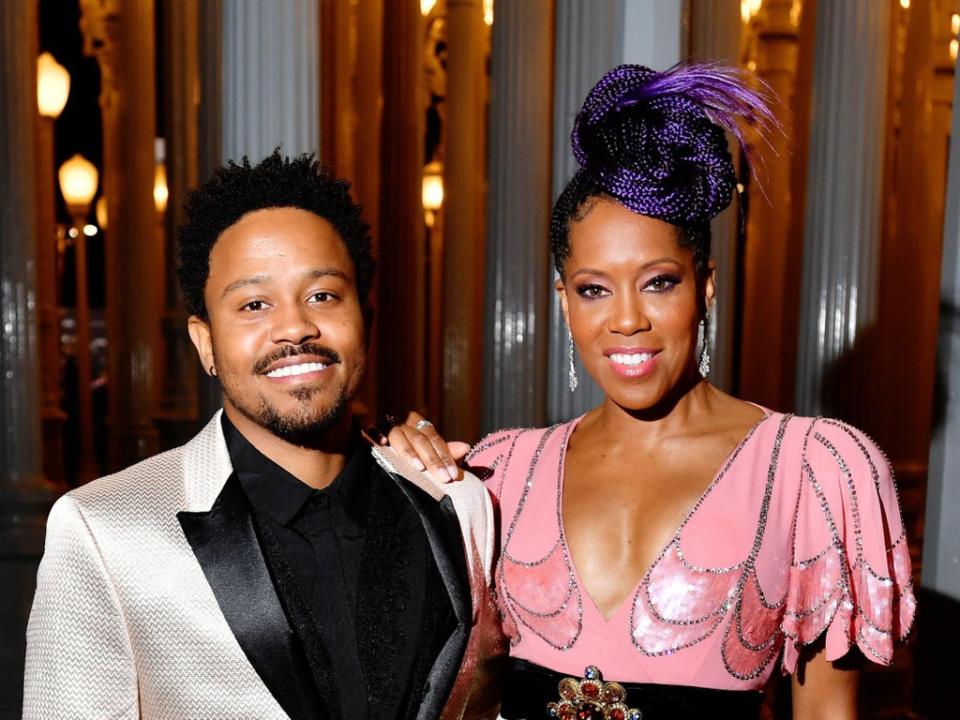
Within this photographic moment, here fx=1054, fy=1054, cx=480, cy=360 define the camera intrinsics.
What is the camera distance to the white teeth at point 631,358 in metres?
2.32

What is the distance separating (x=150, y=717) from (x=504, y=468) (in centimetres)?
105

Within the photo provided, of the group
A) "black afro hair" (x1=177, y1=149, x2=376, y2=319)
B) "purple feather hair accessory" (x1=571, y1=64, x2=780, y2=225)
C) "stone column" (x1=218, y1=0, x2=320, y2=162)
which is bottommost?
"black afro hair" (x1=177, y1=149, x2=376, y2=319)

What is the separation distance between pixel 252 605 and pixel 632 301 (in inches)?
39.8

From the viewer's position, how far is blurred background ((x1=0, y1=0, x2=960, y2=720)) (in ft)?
15.6

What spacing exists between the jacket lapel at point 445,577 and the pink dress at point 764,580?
9.9 inches

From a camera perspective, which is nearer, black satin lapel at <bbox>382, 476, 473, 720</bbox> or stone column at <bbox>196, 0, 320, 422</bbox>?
black satin lapel at <bbox>382, 476, 473, 720</bbox>

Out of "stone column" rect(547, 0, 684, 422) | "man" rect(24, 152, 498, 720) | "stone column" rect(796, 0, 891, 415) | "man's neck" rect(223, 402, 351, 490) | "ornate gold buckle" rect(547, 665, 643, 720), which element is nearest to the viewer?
"man" rect(24, 152, 498, 720)

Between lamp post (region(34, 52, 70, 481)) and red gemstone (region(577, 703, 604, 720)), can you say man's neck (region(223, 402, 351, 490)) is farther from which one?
lamp post (region(34, 52, 70, 481))

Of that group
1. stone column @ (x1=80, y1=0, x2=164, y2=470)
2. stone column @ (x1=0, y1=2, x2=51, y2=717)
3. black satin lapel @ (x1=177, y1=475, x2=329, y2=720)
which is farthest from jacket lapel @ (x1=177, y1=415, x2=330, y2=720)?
stone column @ (x1=80, y1=0, x2=164, y2=470)

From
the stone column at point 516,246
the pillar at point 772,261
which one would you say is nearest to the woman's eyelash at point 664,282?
the stone column at point 516,246

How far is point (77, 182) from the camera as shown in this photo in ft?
36.0

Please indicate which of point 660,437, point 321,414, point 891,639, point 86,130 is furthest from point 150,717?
point 86,130

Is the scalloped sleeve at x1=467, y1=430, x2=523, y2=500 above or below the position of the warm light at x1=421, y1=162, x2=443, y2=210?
below

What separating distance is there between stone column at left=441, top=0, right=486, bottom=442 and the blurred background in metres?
0.03
